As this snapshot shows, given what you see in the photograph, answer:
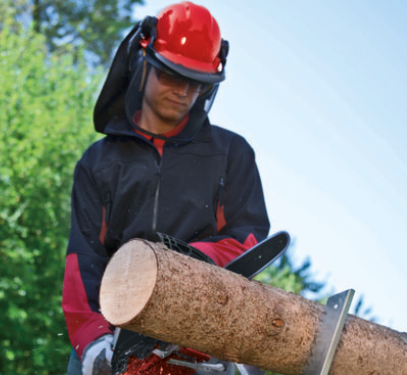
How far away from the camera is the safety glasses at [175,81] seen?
311 centimetres

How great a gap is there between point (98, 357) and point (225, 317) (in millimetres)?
847

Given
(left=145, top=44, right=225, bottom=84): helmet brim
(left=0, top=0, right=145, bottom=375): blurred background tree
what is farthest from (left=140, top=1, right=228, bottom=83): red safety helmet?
(left=0, top=0, right=145, bottom=375): blurred background tree

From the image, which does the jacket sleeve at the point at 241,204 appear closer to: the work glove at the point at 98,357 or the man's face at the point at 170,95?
the man's face at the point at 170,95

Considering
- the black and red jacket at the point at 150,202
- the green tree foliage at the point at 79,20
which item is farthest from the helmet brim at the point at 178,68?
the green tree foliage at the point at 79,20

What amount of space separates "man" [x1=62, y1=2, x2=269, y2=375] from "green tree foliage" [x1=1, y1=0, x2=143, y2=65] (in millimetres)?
14959

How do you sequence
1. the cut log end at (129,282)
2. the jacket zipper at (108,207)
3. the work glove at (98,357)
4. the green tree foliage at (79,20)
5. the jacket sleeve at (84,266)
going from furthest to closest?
1. the green tree foliage at (79,20)
2. the jacket zipper at (108,207)
3. the jacket sleeve at (84,266)
4. the work glove at (98,357)
5. the cut log end at (129,282)

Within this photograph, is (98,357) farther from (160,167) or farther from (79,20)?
(79,20)

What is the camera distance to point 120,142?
318cm

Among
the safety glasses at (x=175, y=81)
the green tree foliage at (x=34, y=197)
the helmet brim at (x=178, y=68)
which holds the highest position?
the helmet brim at (x=178, y=68)

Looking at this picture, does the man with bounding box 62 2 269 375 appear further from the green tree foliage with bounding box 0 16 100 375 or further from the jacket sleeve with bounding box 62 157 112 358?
the green tree foliage with bounding box 0 16 100 375

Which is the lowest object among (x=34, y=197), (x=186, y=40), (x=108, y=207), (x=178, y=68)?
(x=34, y=197)

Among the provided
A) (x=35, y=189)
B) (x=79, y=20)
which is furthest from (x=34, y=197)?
Result: (x=79, y=20)

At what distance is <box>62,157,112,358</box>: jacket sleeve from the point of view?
2.75 metres

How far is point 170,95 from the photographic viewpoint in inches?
123
